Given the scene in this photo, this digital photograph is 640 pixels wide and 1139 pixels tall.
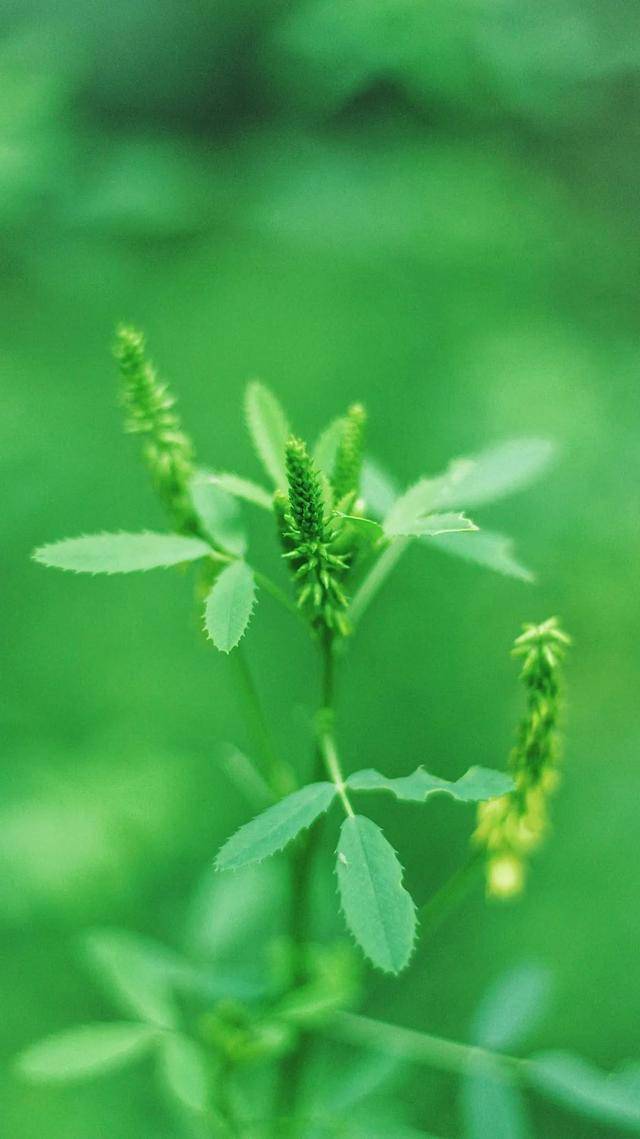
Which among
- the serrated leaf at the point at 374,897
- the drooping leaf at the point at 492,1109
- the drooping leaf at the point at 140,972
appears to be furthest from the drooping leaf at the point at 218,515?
the drooping leaf at the point at 492,1109

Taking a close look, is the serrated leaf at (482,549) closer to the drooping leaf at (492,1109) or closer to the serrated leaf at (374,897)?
the serrated leaf at (374,897)

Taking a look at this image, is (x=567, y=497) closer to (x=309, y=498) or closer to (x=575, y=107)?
(x=575, y=107)

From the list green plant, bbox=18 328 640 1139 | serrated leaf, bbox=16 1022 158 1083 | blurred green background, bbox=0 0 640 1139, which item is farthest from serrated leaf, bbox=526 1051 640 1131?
blurred green background, bbox=0 0 640 1139

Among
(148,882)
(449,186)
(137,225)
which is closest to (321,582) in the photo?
(148,882)

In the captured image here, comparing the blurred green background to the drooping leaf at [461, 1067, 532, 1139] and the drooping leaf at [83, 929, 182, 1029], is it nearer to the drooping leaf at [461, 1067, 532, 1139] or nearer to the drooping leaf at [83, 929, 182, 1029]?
the drooping leaf at [83, 929, 182, 1029]

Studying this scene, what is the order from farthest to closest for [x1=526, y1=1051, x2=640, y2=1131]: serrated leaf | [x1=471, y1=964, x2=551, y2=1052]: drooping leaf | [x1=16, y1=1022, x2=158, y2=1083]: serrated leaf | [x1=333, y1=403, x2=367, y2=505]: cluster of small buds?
[x1=471, y1=964, x2=551, y2=1052]: drooping leaf
[x1=16, y1=1022, x2=158, y2=1083]: serrated leaf
[x1=526, y1=1051, x2=640, y2=1131]: serrated leaf
[x1=333, y1=403, x2=367, y2=505]: cluster of small buds
